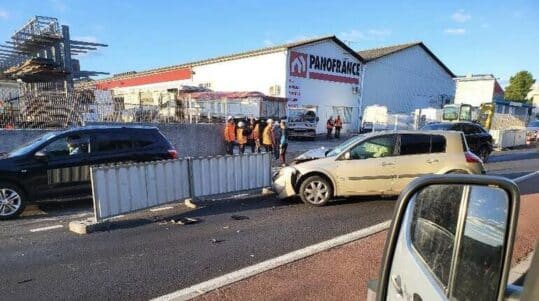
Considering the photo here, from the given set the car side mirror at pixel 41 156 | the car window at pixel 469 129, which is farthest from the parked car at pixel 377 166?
the car window at pixel 469 129

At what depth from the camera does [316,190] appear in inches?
319

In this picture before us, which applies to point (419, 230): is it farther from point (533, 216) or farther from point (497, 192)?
point (533, 216)

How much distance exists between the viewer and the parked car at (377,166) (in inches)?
314

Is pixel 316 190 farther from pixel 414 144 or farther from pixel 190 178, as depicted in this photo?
pixel 190 178

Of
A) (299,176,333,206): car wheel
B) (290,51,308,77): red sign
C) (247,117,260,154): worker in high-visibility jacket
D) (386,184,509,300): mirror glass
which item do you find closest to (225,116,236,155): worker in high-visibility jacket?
(247,117,260,154): worker in high-visibility jacket

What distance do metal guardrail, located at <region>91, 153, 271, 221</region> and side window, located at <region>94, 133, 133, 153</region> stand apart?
170 centimetres

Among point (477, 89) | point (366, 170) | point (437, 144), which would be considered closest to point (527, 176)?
point (437, 144)

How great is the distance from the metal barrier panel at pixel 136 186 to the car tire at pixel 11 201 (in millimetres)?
2079

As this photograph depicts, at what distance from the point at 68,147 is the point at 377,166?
628 cm

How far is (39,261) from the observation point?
16.8 feet

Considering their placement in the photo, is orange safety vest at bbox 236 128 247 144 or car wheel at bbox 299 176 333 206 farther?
orange safety vest at bbox 236 128 247 144

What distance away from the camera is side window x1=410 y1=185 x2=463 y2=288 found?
1.46m

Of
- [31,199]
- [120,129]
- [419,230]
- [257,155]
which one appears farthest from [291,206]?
[419,230]

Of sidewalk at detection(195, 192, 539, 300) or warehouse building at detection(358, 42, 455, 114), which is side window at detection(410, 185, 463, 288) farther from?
warehouse building at detection(358, 42, 455, 114)
